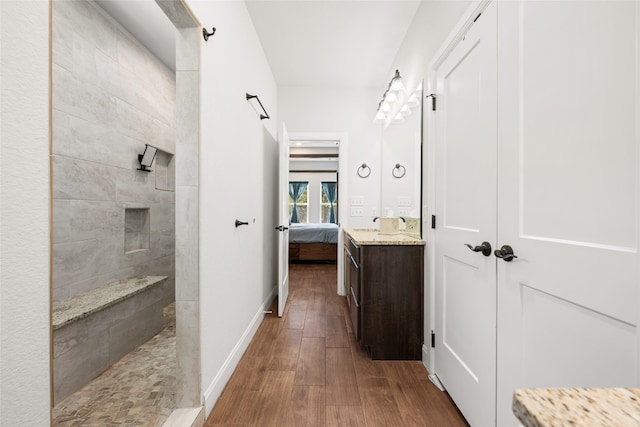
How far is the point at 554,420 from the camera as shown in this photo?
1.09ft

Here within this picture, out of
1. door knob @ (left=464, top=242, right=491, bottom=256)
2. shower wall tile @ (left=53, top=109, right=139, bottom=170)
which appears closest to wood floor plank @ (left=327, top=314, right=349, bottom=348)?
door knob @ (left=464, top=242, right=491, bottom=256)

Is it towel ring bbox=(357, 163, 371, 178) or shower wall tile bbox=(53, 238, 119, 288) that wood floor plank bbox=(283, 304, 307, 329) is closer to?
shower wall tile bbox=(53, 238, 119, 288)

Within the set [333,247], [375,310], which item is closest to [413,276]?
[375,310]

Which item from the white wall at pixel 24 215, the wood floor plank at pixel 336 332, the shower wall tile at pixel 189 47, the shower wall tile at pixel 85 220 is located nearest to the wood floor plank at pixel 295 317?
the wood floor plank at pixel 336 332

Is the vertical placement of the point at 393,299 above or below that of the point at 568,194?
below

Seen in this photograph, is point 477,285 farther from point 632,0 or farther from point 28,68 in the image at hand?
point 28,68

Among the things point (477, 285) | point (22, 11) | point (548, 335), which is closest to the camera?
point (22, 11)

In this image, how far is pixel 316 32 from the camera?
102 inches

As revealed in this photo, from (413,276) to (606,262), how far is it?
4.46 ft

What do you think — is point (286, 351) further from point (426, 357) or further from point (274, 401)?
point (426, 357)

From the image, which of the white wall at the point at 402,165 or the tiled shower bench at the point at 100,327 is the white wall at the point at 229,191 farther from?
the white wall at the point at 402,165

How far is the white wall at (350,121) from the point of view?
3.67m

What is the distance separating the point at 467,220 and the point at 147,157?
103 inches

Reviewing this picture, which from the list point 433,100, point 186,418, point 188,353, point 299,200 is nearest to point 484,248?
point 433,100
